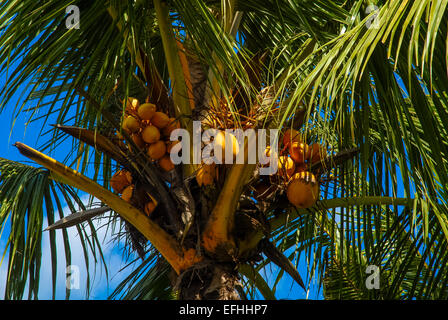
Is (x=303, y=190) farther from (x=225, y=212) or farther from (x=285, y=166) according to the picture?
(x=225, y=212)

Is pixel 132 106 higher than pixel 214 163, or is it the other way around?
pixel 132 106

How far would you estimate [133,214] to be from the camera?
8.48 ft

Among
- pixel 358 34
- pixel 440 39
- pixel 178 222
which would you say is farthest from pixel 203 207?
pixel 440 39

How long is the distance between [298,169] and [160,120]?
2.11 ft

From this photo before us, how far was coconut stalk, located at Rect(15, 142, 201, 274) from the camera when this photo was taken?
99.9 inches

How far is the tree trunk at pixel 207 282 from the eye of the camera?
8.09 ft

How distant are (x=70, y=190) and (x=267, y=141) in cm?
177

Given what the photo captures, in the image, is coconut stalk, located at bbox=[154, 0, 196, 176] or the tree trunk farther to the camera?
coconut stalk, located at bbox=[154, 0, 196, 176]

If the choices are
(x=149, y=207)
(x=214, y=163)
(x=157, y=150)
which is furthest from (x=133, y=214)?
(x=214, y=163)

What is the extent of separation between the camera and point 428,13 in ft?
6.04

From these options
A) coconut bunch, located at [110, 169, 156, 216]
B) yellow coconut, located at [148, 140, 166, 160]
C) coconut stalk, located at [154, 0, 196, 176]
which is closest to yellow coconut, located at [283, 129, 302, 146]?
coconut stalk, located at [154, 0, 196, 176]

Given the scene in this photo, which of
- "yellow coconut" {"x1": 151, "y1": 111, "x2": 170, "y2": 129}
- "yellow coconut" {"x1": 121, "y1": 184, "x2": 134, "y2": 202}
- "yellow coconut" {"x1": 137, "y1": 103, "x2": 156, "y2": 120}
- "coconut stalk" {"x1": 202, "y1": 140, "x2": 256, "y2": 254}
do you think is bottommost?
"coconut stalk" {"x1": 202, "y1": 140, "x2": 256, "y2": 254}

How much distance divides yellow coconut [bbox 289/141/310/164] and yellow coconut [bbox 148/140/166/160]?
555 millimetres

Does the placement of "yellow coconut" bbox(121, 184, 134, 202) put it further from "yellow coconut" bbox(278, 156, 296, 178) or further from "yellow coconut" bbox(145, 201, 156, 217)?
"yellow coconut" bbox(278, 156, 296, 178)
